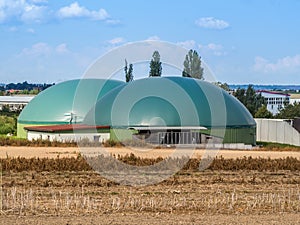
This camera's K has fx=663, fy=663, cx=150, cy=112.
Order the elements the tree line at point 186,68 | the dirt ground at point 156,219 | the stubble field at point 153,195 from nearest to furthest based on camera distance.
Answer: the dirt ground at point 156,219
the stubble field at point 153,195
the tree line at point 186,68

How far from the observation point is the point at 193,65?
109375 millimetres

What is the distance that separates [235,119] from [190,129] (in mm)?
5789

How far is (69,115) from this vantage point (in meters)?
69.5

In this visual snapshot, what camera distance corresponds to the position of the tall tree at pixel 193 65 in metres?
107

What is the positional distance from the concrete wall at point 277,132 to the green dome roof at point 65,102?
1817cm

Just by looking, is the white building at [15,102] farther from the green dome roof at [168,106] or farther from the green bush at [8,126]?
the green dome roof at [168,106]

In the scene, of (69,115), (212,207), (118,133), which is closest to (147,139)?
(118,133)

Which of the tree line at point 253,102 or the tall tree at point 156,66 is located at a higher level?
the tall tree at point 156,66

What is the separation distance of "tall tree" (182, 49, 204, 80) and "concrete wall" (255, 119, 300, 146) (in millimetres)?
31891

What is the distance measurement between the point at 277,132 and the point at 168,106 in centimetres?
1829

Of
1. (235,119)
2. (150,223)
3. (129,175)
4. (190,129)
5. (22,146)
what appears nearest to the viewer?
(150,223)

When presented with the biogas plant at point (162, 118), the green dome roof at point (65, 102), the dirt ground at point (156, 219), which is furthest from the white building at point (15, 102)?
the dirt ground at point (156, 219)

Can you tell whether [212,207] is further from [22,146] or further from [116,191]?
[22,146]

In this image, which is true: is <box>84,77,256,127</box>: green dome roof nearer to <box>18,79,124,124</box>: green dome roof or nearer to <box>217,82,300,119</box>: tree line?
<box>18,79,124,124</box>: green dome roof
